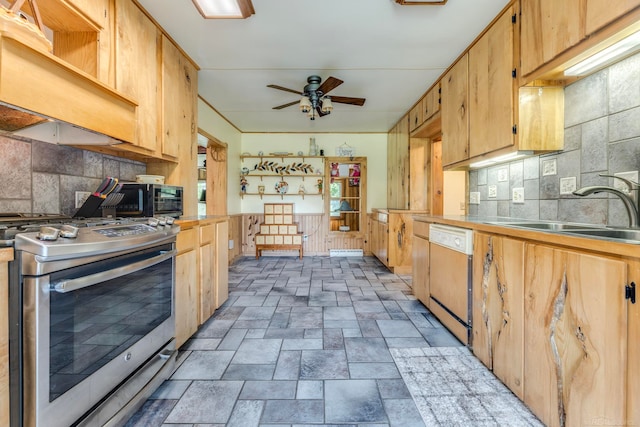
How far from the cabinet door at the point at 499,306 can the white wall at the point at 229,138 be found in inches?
147

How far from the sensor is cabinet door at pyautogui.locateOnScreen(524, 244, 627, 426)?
94 centimetres

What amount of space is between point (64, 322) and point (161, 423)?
69cm

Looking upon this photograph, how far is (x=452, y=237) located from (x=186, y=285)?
2000mm

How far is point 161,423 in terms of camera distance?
1.32 metres

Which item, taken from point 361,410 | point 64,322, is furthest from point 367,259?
point 64,322

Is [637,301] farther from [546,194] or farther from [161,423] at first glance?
[161,423]

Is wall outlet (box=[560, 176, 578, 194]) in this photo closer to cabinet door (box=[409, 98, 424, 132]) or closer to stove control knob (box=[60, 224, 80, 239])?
cabinet door (box=[409, 98, 424, 132])

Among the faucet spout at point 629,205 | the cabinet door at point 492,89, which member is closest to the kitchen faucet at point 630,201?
the faucet spout at point 629,205

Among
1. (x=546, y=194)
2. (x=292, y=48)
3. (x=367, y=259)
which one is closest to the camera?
(x=546, y=194)

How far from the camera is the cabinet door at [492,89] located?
1.99m

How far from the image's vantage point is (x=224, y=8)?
1.99 metres

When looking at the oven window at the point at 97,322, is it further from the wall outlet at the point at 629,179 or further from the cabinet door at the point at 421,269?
the wall outlet at the point at 629,179

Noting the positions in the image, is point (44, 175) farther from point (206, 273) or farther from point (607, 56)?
point (607, 56)

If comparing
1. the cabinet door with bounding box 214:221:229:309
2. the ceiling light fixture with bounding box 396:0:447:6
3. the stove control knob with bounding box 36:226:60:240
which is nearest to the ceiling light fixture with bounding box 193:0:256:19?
the ceiling light fixture with bounding box 396:0:447:6
